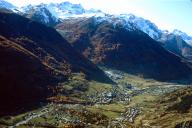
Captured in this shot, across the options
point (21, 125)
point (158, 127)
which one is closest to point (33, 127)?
point (21, 125)

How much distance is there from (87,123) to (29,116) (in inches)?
1110

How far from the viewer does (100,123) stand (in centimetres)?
19725

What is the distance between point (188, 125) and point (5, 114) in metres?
86.6

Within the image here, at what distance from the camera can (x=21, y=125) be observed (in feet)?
592

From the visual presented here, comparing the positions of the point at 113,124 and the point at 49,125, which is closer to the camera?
the point at 49,125

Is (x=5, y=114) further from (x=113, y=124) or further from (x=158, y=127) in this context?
(x=158, y=127)

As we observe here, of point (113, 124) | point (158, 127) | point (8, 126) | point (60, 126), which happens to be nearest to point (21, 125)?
point (8, 126)

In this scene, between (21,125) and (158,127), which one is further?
(158,127)

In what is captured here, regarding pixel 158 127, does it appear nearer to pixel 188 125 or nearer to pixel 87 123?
pixel 188 125

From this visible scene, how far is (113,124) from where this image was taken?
199 m

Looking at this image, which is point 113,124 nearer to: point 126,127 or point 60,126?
point 126,127

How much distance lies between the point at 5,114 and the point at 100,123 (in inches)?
1811

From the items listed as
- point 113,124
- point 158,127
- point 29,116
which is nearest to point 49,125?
point 29,116

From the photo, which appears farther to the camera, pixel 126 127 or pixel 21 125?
pixel 126 127
